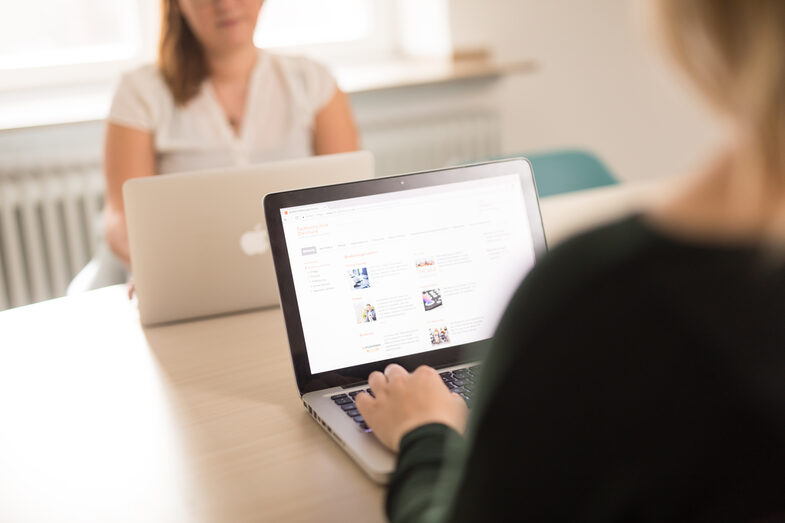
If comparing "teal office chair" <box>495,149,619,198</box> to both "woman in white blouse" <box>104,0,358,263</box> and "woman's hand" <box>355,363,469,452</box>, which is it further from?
"woman's hand" <box>355,363,469,452</box>

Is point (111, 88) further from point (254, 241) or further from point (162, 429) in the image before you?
point (162, 429)

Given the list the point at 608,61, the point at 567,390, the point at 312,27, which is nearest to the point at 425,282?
the point at 567,390

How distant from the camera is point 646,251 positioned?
1.29 ft

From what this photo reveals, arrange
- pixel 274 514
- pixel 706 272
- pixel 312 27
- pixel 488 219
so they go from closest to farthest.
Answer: pixel 706 272, pixel 274 514, pixel 488 219, pixel 312 27

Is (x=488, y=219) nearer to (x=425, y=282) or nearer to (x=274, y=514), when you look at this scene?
(x=425, y=282)

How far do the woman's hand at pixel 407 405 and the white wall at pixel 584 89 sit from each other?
2.36m

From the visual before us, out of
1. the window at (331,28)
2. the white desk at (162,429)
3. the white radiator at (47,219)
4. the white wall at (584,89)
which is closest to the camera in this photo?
the white desk at (162,429)

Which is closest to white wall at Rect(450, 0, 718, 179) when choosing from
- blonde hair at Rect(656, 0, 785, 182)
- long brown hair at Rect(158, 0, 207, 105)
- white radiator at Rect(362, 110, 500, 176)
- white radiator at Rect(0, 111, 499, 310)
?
white radiator at Rect(362, 110, 500, 176)

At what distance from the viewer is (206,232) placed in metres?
1.24

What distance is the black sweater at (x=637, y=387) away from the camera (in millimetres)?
392

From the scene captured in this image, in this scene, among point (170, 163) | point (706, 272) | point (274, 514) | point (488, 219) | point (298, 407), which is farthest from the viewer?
point (170, 163)

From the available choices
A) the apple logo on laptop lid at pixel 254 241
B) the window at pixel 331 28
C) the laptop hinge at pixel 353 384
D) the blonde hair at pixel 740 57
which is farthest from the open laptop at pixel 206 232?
the window at pixel 331 28

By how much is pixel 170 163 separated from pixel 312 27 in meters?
1.21

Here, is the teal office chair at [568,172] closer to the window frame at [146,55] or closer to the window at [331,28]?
the window frame at [146,55]
